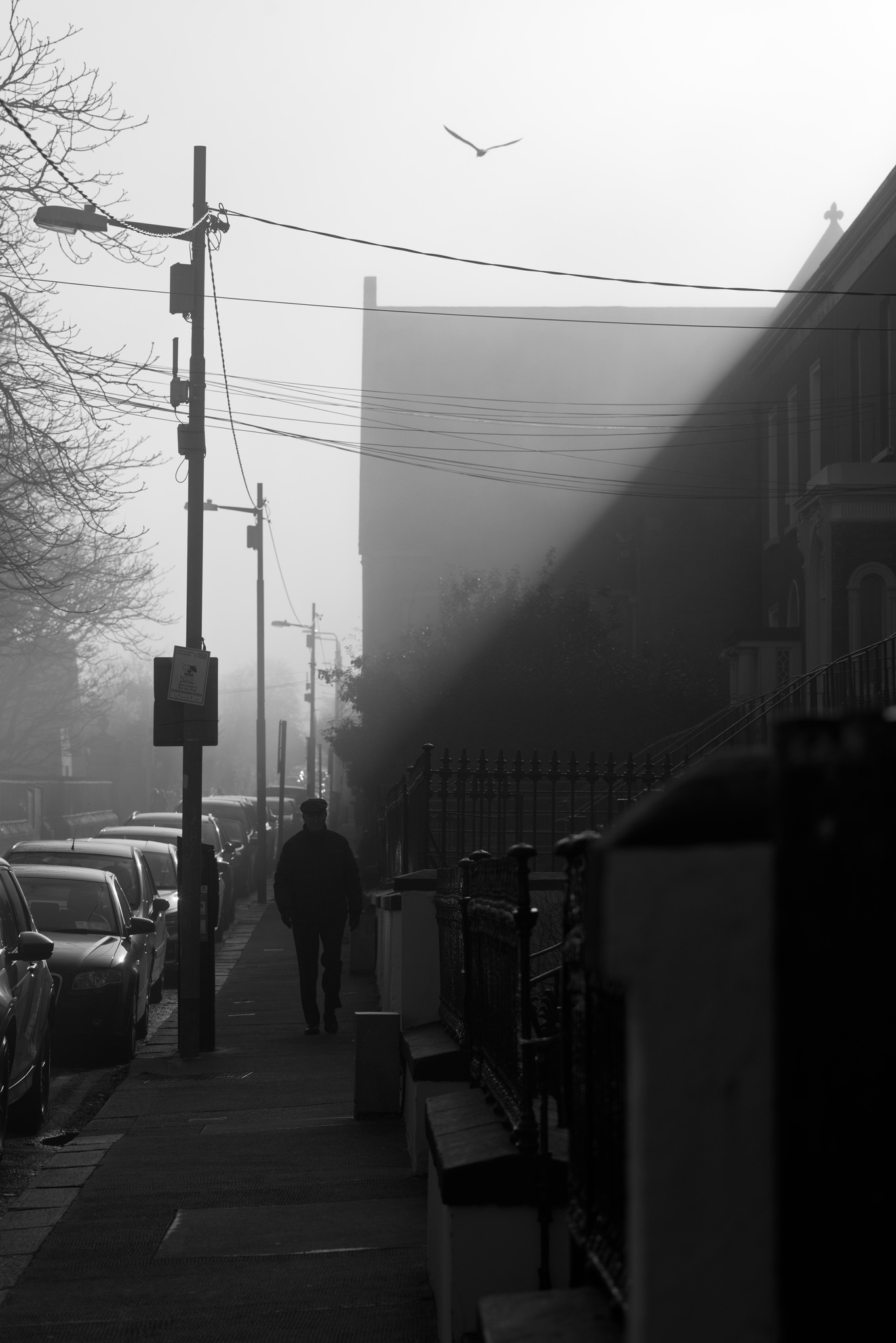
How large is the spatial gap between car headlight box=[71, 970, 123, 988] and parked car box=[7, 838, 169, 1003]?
79.5 inches

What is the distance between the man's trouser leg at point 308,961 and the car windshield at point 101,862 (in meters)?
2.24

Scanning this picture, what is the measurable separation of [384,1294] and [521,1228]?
139cm

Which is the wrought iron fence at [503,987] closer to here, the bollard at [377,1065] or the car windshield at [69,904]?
the bollard at [377,1065]

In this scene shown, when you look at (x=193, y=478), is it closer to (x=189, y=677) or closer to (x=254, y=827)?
(x=189, y=677)

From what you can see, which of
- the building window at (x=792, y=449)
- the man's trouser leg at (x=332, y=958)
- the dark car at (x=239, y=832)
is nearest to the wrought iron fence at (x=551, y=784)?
the man's trouser leg at (x=332, y=958)

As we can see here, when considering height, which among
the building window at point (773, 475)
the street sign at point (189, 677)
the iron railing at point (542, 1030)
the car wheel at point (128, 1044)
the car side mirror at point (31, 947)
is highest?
the building window at point (773, 475)

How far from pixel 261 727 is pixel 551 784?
24.6 m

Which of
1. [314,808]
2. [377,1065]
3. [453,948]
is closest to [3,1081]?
[377,1065]

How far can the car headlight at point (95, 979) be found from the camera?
38.7 ft

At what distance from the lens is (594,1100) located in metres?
2.98

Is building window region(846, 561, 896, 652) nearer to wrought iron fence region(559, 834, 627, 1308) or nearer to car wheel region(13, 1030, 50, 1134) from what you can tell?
car wheel region(13, 1030, 50, 1134)

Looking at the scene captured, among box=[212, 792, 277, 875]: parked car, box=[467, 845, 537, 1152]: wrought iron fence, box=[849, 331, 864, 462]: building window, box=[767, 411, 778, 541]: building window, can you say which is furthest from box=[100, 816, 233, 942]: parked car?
box=[467, 845, 537, 1152]: wrought iron fence

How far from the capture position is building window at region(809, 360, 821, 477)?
1175 inches

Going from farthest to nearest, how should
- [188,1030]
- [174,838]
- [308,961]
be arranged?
[174,838], [308,961], [188,1030]
